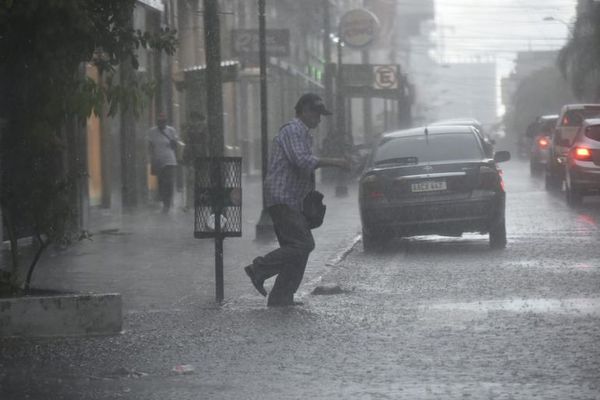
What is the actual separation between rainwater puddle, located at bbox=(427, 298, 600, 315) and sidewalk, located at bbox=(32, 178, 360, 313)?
1745 millimetres

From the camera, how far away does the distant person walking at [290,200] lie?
11812 mm

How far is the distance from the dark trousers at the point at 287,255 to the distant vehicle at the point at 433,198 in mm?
5592

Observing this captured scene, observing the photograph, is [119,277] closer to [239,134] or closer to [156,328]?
[156,328]

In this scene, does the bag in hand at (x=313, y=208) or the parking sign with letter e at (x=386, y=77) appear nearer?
the bag in hand at (x=313, y=208)

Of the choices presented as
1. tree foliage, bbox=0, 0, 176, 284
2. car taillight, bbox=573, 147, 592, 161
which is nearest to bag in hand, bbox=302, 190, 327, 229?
tree foliage, bbox=0, 0, 176, 284

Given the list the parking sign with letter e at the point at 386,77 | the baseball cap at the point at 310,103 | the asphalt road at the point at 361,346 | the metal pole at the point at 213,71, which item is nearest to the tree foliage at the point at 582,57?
the parking sign with letter e at the point at 386,77

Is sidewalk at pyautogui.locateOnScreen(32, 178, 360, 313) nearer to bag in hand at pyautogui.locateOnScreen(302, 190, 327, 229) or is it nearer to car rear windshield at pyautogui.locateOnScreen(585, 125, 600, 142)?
bag in hand at pyautogui.locateOnScreen(302, 190, 327, 229)

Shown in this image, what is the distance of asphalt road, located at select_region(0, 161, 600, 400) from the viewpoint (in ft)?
25.9

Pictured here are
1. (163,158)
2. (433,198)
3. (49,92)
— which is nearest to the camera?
(49,92)

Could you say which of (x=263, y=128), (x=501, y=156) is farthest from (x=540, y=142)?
(x=501, y=156)

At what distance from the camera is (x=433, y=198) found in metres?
17.4

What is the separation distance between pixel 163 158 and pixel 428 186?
9857 millimetres

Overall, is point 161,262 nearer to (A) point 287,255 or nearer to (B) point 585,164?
(A) point 287,255

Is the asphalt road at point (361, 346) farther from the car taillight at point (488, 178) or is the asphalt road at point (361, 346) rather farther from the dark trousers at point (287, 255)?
the car taillight at point (488, 178)
